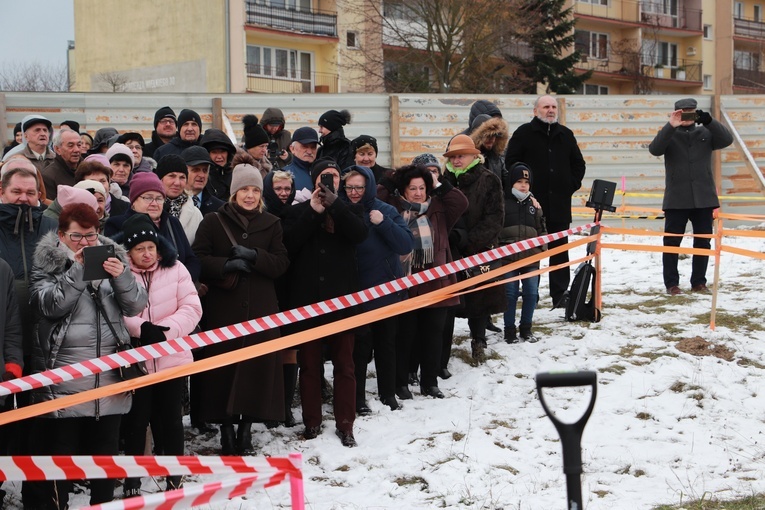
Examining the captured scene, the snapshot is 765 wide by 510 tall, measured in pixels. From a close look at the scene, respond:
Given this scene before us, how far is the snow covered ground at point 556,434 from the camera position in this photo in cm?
659

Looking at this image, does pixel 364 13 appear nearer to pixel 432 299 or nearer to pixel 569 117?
pixel 569 117

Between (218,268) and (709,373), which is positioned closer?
(218,268)

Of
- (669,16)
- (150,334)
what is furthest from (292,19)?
(150,334)

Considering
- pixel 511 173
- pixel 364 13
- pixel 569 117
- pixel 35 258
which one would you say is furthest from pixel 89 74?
pixel 35 258

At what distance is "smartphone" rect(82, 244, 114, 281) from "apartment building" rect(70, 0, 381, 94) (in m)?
29.5

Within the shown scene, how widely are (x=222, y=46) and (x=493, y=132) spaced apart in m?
26.9

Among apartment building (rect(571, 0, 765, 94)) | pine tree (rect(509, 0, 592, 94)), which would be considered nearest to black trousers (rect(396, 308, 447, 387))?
pine tree (rect(509, 0, 592, 94))

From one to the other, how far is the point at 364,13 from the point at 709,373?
88.8 feet

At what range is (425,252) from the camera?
28.3 ft

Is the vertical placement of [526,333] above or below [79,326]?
below

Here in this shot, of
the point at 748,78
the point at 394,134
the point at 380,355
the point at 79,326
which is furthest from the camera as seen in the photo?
the point at 748,78

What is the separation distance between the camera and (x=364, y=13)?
34125 millimetres

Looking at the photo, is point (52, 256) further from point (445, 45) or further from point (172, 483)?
point (445, 45)

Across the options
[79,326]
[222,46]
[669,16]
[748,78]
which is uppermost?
[669,16]
